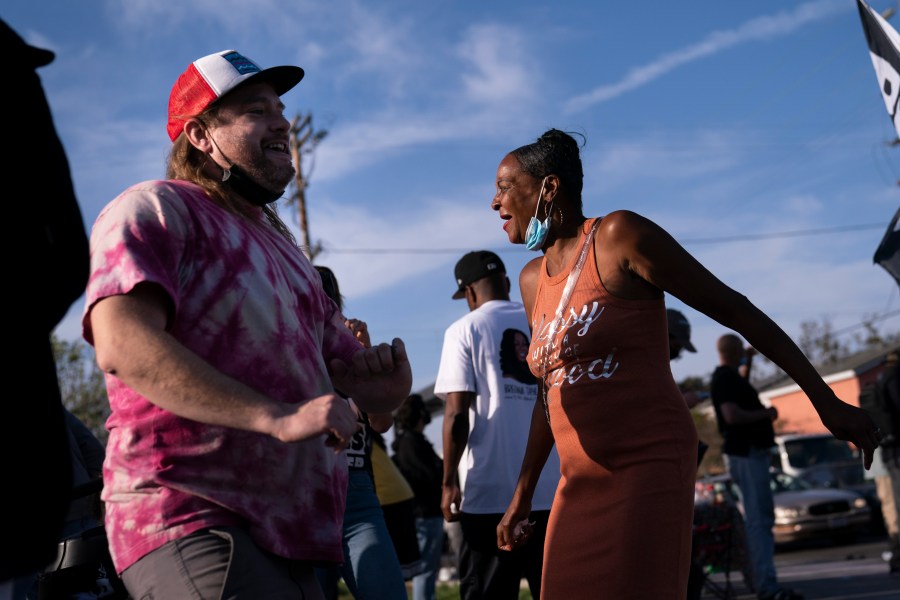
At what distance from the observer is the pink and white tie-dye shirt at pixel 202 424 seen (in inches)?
83.0

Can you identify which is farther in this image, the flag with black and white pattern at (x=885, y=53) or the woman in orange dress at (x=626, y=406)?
the flag with black and white pattern at (x=885, y=53)

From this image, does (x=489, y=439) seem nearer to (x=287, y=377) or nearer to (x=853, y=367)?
(x=287, y=377)

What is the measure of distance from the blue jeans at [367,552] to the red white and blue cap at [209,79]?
2.12m

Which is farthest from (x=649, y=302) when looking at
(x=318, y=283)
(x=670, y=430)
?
(x=318, y=283)

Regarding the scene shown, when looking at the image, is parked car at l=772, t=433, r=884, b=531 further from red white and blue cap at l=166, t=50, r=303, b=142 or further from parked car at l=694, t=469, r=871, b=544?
red white and blue cap at l=166, t=50, r=303, b=142

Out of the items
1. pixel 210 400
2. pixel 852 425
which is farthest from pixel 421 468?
pixel 210 400

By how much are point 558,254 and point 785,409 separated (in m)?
58.6

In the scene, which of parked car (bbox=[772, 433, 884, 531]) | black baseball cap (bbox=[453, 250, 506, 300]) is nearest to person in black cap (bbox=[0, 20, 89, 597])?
black baseball cap (bbox=[453, 250, 506, 300])

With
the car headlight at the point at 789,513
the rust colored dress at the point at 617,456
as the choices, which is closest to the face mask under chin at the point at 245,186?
the rust colored dress at the point at 617,456

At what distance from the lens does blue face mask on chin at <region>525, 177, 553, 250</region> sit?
12.6 ft

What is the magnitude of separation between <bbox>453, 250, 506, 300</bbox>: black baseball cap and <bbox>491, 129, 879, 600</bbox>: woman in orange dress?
84.9 inches

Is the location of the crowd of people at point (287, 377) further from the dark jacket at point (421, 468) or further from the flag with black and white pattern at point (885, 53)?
the dark jacket at point (421, 468)

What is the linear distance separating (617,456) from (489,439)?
2060mm

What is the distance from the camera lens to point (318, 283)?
105 inches
